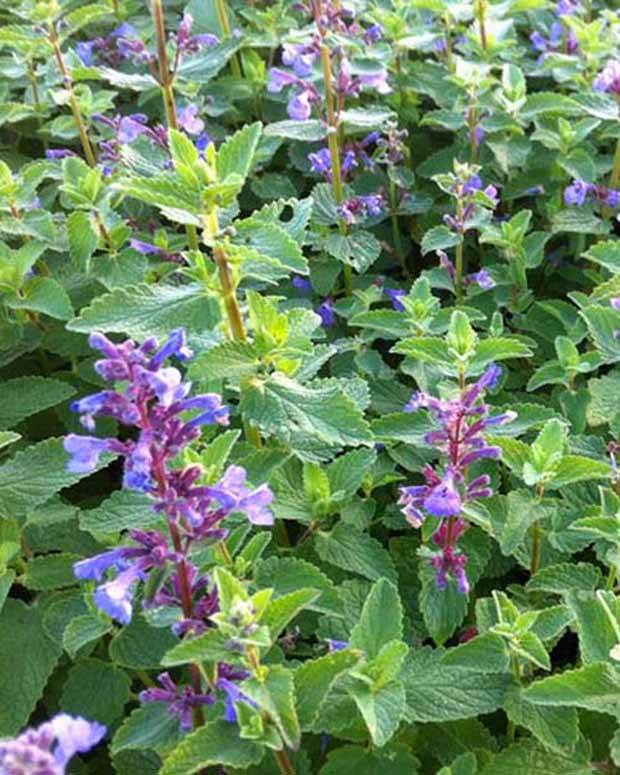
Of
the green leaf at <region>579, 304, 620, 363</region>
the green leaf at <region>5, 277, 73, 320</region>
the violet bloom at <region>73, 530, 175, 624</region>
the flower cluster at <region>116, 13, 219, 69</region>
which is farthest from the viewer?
the flower cluster at <region>116, 13, 219, 69</region>

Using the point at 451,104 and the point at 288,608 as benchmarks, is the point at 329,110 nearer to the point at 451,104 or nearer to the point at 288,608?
the point at 451,104

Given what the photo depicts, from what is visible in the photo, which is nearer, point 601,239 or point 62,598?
point 62,598

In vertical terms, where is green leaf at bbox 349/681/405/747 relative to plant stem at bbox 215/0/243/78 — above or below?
below

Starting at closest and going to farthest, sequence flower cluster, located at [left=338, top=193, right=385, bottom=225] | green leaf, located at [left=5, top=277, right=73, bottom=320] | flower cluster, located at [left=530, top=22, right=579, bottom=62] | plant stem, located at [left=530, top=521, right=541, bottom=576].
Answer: plant stem, located at [left=530, top=521, right=541, bottom=576] < green leaf, located at [left=5, top=277, right=73, bottom=320] < flower cluster, located at [left=338, top=193, right=385, bottom=225] < flower cluster, located at [left=530, top=22, right=579, bottom=62]

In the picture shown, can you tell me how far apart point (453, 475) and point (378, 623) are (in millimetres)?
422

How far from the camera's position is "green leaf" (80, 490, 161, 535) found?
6.61 ft

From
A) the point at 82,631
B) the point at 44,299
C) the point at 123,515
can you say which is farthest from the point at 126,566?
the point at 44,299

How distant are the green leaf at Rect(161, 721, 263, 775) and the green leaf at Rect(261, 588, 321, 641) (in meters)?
0.20

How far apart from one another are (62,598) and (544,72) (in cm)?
300

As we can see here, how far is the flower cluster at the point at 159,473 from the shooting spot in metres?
1.68

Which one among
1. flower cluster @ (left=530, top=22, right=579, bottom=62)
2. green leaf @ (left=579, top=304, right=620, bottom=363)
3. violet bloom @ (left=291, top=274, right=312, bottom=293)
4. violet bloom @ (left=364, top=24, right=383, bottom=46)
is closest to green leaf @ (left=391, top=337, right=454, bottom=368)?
green leaf @ (left=579, top=304, right=620, bottom=363)

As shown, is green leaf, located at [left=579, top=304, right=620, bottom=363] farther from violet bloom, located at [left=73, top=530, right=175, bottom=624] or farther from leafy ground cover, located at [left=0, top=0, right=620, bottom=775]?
violet bloom, located at [left=73, top=530, right=175, bottom=624]

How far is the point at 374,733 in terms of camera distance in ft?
5.74

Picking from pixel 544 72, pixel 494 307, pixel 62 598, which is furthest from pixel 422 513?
pixel 544 72
